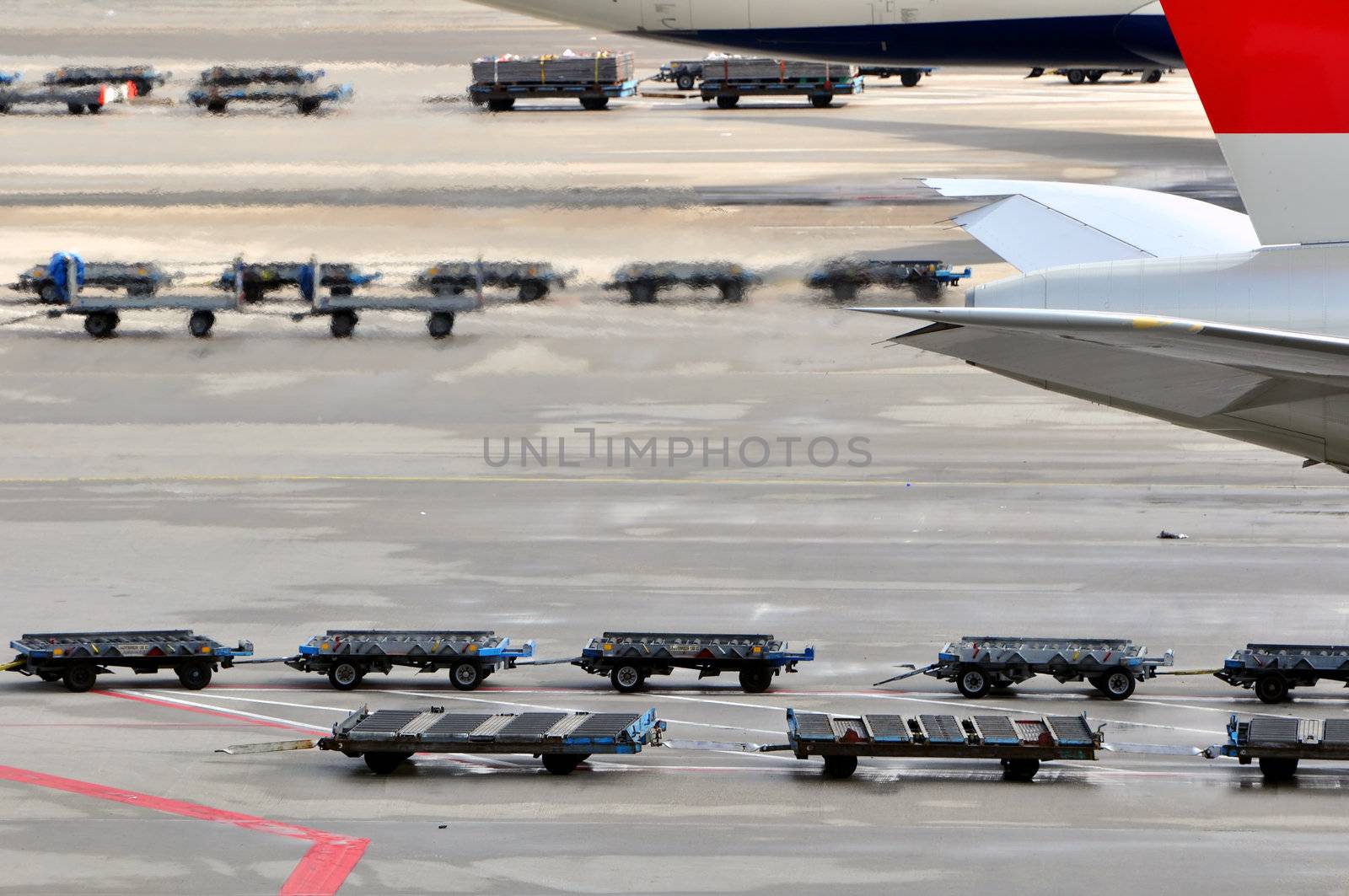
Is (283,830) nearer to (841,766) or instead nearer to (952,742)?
(841,766)

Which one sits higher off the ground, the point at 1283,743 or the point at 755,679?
the point at 1283,743

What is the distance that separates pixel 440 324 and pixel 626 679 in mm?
20899

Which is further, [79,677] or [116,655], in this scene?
[79,677]

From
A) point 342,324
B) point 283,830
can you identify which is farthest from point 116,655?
point 342,324

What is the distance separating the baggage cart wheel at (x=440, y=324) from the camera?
4272 centimetres

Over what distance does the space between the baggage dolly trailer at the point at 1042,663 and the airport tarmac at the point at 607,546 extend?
1.24 ft

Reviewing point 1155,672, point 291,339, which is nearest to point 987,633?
point 1155,672

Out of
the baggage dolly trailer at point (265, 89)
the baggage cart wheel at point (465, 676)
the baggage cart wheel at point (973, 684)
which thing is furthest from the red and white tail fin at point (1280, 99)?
the baggage dolly trailer at point (265, 89)

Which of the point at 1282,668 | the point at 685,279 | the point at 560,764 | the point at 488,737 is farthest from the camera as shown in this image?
the point at 685,279

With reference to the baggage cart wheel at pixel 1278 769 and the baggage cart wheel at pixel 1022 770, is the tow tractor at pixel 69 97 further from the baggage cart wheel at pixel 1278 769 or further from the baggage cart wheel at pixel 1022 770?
the baggage cart wheel at pixel 1278 769

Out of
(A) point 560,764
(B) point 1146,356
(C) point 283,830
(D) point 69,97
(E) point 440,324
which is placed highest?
(D) point 69,97

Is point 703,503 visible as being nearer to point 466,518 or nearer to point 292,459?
point 466,518

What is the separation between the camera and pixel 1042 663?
22641 millimetres

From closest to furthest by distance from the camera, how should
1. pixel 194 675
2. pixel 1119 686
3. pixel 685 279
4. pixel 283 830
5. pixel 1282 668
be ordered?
pixel 283 830 < pixel 1282 668 < pixel 1119 686 < pixel 194 675 < pixel 685 279
